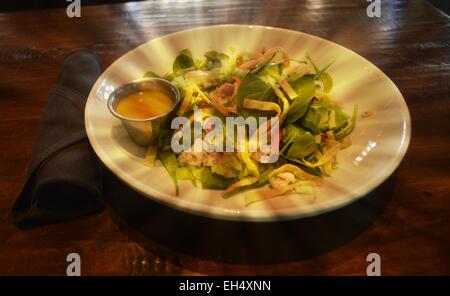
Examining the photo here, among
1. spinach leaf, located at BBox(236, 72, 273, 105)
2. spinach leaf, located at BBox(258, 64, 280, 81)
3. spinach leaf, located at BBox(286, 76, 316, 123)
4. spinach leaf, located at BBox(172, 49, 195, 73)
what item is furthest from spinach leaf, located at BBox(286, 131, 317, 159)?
spinach leaf, located at BBox(172, 49, 195, 73)

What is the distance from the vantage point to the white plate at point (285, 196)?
1.32 metres

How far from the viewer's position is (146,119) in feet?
5.27

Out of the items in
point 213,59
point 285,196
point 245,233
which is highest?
point 213,59

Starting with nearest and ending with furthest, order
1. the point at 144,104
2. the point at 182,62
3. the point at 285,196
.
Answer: the point at 285,196 → the point at 144,104 → the point at 182,62

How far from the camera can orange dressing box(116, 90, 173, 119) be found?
5.68 ft

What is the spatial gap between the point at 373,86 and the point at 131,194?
1.29 meters

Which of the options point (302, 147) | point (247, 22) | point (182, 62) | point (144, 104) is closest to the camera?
point (302, 147)

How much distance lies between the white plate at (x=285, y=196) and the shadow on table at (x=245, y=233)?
122mm

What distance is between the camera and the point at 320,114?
5.70 feet

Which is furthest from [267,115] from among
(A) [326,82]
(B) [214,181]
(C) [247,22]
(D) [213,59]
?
(C) [247,22]

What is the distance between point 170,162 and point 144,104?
0.36 meters

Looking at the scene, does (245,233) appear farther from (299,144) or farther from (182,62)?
(182,62)
